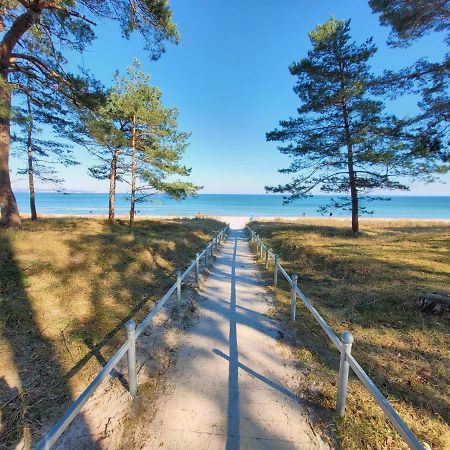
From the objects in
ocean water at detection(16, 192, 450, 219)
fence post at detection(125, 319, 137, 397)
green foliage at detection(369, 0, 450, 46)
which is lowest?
ocean water at detection(16, 192, 450, 219)

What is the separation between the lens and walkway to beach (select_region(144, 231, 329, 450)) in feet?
8.79

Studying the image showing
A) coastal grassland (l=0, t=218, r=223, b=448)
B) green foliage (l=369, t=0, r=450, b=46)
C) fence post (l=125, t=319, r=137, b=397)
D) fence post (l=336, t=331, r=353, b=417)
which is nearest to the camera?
fence post (l=336, t=331, r=353, b=417)

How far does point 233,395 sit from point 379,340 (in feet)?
9.40

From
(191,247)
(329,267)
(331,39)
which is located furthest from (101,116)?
(331,39)

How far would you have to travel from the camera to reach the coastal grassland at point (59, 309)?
315cm

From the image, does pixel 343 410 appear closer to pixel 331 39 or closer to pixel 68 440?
pixel 68 440

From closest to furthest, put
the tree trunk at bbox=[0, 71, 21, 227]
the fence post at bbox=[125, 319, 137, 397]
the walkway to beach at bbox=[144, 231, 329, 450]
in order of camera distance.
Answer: the walkway to beach at bbox=[144, 231, 329, 450]
the fence post at bbox=[125, 319, 137, 397]
the tree trunk at bbox=[0, 71, 21, 227]

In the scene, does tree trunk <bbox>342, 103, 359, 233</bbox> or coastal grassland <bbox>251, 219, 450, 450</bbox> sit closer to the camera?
coastal grassland <bbox>251, 219, 450, 450</bbox>

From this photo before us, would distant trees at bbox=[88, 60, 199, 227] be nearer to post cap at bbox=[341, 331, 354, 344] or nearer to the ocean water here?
the ocean water

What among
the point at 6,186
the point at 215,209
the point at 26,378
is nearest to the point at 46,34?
the point at 6,186

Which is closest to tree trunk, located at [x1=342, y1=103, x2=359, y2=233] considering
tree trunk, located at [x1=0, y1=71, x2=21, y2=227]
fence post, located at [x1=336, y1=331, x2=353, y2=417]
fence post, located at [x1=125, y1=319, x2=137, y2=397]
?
fence post, located at [x1=336, y1=331, x2=353, y2=417]

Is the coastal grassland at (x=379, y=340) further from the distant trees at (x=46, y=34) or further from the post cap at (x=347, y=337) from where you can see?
the distant trees at (x=46, y=34)

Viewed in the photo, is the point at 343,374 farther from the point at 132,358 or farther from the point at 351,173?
the point at 351,173

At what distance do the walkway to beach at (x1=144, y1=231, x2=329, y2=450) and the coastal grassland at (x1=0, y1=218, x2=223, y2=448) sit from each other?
1222 millimetres
